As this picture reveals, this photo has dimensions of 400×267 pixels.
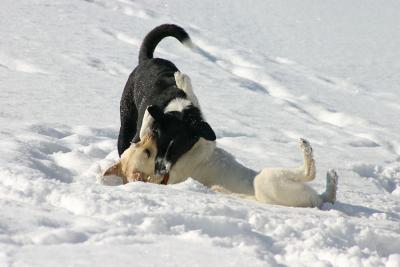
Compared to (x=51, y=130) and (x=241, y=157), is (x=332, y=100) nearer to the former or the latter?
(x=241, y=157)

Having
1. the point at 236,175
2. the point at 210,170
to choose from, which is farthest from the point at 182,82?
the point at 236,175

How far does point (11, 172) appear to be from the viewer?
10.2ft

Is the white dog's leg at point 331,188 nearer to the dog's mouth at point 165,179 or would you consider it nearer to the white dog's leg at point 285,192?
the white dog's leg at point 285,192

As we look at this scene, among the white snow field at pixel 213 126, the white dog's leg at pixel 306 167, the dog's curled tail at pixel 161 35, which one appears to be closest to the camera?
the white snow field at pixel 213 126

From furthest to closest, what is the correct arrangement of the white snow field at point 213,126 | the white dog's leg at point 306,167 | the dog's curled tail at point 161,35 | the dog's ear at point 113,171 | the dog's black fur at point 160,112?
1. the dog's curled tail at point 161,35
2. the dog's black fur at point 160,112
3. the dog's ear at point 113,171
4. the white dog's leg at point 306,167
5. the white snow field at point 213,126

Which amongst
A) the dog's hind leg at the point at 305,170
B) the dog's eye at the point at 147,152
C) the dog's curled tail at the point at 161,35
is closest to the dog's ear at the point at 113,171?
the dog's eye at the point at 147,152

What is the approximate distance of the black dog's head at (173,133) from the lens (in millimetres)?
3861

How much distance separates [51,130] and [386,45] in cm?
779

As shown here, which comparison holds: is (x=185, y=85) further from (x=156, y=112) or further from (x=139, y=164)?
(x=139, y=164)

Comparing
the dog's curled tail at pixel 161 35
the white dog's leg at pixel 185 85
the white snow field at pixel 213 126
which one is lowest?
the white snow field at pixel 213 126

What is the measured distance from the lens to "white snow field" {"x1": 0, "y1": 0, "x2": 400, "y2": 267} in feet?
7.89

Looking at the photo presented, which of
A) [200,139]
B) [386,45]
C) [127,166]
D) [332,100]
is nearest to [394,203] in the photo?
[200,139]

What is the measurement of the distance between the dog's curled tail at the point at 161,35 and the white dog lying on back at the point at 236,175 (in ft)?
3.98

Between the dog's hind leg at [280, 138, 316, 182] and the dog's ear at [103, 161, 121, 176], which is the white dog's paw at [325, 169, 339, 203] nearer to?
the dog's hind leg at [280, 138, 316, 182]
